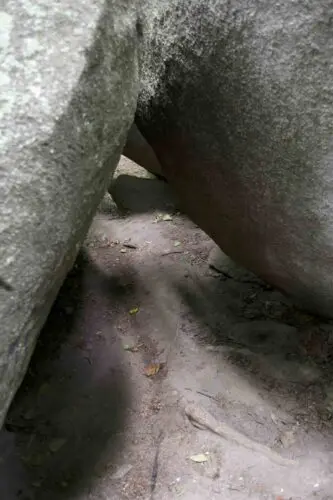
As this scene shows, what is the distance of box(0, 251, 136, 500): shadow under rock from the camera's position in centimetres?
116

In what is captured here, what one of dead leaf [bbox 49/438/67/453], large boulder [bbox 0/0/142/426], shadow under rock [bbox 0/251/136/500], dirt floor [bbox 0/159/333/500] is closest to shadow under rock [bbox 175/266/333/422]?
dirt floor [bbox 0/159/333/500]

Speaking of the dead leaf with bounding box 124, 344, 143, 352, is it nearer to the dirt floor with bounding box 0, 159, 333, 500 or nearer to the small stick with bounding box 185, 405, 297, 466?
the dirt floor with bounding box 0, 159, 333, 500

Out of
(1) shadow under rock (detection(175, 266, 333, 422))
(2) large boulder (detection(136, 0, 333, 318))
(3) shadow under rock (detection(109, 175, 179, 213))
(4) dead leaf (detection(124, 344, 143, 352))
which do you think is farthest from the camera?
(3) shadow under rock (detection(109, 175, 179, 213))

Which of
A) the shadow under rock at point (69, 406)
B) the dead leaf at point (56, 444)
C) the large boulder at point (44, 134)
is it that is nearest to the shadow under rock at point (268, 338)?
the shadow under rock at point (69, 406)

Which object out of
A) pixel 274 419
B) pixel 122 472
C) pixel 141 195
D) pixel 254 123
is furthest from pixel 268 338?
pixel 141 195

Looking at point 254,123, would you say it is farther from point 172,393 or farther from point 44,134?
point 172,393

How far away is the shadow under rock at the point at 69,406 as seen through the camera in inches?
45.7

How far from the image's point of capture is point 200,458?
1149mm

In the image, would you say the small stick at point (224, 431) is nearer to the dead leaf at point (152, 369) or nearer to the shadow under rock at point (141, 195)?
the dead leaf at point (152, 369)

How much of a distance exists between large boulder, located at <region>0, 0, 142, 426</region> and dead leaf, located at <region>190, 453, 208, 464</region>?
1.45 feet

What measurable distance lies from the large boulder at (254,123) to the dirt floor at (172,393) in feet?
0.54

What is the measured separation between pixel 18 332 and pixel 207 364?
0.62 m

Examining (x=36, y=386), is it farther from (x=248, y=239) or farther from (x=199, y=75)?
(x=199, y=75)

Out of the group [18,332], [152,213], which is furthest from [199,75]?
[152,213]
